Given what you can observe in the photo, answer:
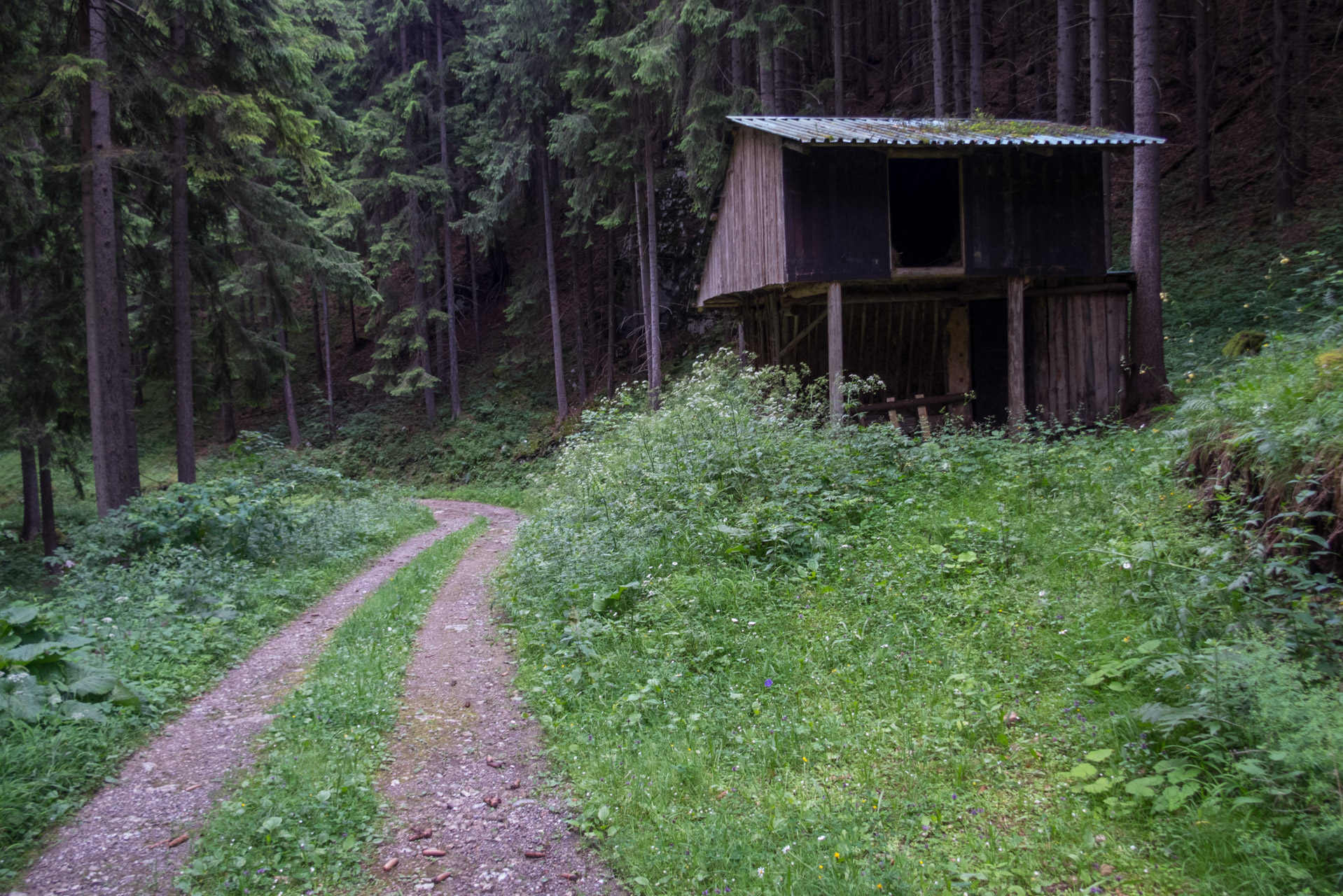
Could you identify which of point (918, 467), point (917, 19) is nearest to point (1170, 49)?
point (917, 19)

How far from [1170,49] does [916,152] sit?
18193 millimetres

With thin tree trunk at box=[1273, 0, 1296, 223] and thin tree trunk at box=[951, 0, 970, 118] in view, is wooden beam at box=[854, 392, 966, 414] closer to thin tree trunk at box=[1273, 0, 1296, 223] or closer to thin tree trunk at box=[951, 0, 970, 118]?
thin tree trunk at box=[951, 0, 970, 118]

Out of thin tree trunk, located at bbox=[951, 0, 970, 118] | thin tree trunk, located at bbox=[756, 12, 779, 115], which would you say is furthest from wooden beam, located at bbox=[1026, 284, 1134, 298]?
thin tree trunk, located at bbox=[756, 12, 779, 115]

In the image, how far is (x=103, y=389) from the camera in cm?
1123

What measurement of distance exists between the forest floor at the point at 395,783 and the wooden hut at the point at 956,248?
290 inches

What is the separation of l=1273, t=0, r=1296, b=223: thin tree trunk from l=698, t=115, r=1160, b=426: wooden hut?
672cm

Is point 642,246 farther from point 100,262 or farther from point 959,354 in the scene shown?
point 100,262

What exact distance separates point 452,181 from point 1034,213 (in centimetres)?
2067

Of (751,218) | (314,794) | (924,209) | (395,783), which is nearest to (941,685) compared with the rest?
(395,783)

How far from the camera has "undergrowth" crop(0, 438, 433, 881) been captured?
169 inches

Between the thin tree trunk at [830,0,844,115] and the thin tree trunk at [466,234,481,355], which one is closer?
the thin tree trunk at [830,0,844,115]

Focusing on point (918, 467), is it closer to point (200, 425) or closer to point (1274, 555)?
point (1274, 555)

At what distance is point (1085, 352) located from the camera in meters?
12.7

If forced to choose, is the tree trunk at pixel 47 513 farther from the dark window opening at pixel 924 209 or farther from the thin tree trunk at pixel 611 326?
the dark window opening at pixel 924 209
